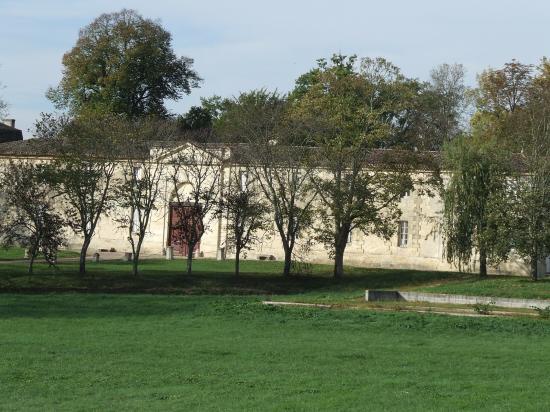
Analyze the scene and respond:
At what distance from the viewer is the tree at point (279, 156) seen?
47.4 metres

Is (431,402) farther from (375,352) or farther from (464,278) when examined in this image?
(464,278)

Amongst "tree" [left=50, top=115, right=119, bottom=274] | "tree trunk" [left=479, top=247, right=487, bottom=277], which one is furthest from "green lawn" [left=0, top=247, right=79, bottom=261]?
"tree trunk" [left=479, top=247, right=487, bottom=277]

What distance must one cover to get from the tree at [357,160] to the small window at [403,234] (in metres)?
7.36

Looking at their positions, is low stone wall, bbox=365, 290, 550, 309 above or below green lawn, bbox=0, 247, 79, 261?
below

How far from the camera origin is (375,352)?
830 inches

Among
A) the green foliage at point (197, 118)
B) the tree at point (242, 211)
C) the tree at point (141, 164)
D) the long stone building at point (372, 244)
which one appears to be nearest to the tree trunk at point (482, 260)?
the long stone building at point (372, 244)

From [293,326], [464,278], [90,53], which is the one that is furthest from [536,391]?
[90,53]

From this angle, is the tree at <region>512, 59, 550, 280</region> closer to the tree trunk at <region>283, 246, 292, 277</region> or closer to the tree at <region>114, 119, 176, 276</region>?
the tree trunk at <region>283, 246, 292, 277</region>

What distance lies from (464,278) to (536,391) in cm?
3107

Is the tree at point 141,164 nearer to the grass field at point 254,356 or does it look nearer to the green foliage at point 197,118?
the grass field at point 254,356

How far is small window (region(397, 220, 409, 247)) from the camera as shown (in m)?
56.7

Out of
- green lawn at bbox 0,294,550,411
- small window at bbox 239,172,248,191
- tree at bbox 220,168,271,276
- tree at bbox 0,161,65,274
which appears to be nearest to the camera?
green lawn at bbox 0,294,550,411

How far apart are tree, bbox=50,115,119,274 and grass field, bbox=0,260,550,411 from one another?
19.1 ft

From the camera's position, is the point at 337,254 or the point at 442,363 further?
the point at 337,254
